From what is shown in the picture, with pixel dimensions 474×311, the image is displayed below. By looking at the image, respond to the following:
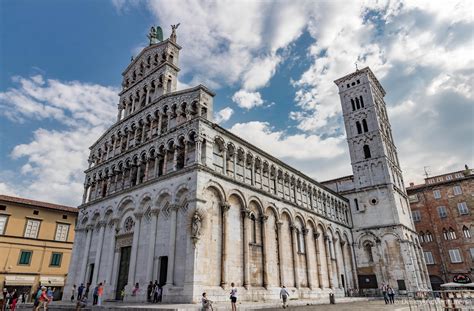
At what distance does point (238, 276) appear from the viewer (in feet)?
63.3

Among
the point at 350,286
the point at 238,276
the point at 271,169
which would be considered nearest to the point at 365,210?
the point at 350,286

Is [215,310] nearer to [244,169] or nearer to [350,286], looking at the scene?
[244,169]

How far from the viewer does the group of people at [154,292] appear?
17031 mm

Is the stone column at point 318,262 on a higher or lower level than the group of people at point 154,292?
higher

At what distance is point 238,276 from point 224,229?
3.17 m

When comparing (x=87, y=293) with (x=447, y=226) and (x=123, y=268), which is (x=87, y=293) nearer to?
(x=123, y=268)

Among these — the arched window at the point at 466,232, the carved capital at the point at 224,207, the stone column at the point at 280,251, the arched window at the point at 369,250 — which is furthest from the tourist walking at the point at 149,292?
the arched window at the point at 466,232

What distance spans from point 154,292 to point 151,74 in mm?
17851

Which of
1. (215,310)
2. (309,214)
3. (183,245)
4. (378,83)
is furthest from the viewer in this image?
(378,83)

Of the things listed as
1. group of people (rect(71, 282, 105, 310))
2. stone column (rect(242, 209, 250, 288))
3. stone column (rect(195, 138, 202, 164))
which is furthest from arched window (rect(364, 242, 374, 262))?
group of people (rect(71, 282, 105, 310))

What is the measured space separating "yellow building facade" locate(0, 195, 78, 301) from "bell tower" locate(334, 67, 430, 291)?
3292 cm

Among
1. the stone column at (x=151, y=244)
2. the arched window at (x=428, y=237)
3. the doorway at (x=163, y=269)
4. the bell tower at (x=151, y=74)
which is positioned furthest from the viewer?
the arched window at (x=428, y=237)

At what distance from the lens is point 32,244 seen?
30844mm

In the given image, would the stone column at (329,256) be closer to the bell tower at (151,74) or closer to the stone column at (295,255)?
the stone column at (295,255)
